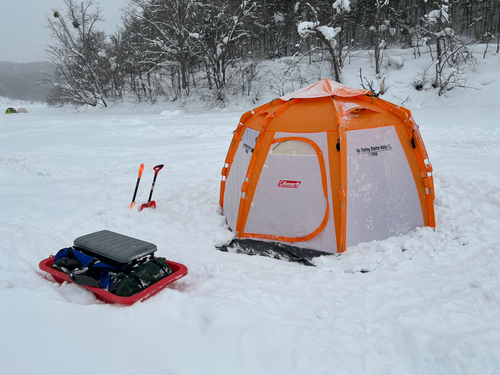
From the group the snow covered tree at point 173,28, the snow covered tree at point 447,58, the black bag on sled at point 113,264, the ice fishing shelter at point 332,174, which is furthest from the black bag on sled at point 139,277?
the snow covered tree at point 173,28

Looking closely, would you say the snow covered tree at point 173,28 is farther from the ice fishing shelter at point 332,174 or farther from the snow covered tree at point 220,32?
the ice fishing shelter at point 332,174

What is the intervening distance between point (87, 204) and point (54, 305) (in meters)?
2.86

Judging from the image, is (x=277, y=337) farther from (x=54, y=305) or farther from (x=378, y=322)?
(x=54, y=305)

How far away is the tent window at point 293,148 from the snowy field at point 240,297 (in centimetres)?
133

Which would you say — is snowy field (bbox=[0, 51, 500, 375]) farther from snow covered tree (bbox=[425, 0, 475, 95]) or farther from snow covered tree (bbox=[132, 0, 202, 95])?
snow covered tree (bbox=[132, 0, 202, 95])

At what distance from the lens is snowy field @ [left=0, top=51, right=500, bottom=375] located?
2086mm

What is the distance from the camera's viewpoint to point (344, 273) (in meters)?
3.45

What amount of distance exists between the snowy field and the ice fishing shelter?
329mm

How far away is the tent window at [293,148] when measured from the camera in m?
4.05

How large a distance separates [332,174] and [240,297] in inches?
73.6

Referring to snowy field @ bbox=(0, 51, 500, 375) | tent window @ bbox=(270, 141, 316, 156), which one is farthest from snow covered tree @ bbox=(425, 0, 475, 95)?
tent window @ bbox=(270, 141, 316, 156)

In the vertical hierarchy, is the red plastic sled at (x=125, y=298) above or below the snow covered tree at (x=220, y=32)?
below

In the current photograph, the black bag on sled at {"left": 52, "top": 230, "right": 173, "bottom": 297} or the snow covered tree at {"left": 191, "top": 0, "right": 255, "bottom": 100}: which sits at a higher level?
the snow covered tree at {"left": 191, "top": 0, "right": 255, "bottom": 100}

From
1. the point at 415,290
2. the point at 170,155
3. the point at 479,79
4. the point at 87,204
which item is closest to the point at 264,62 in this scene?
the point at 479,79
